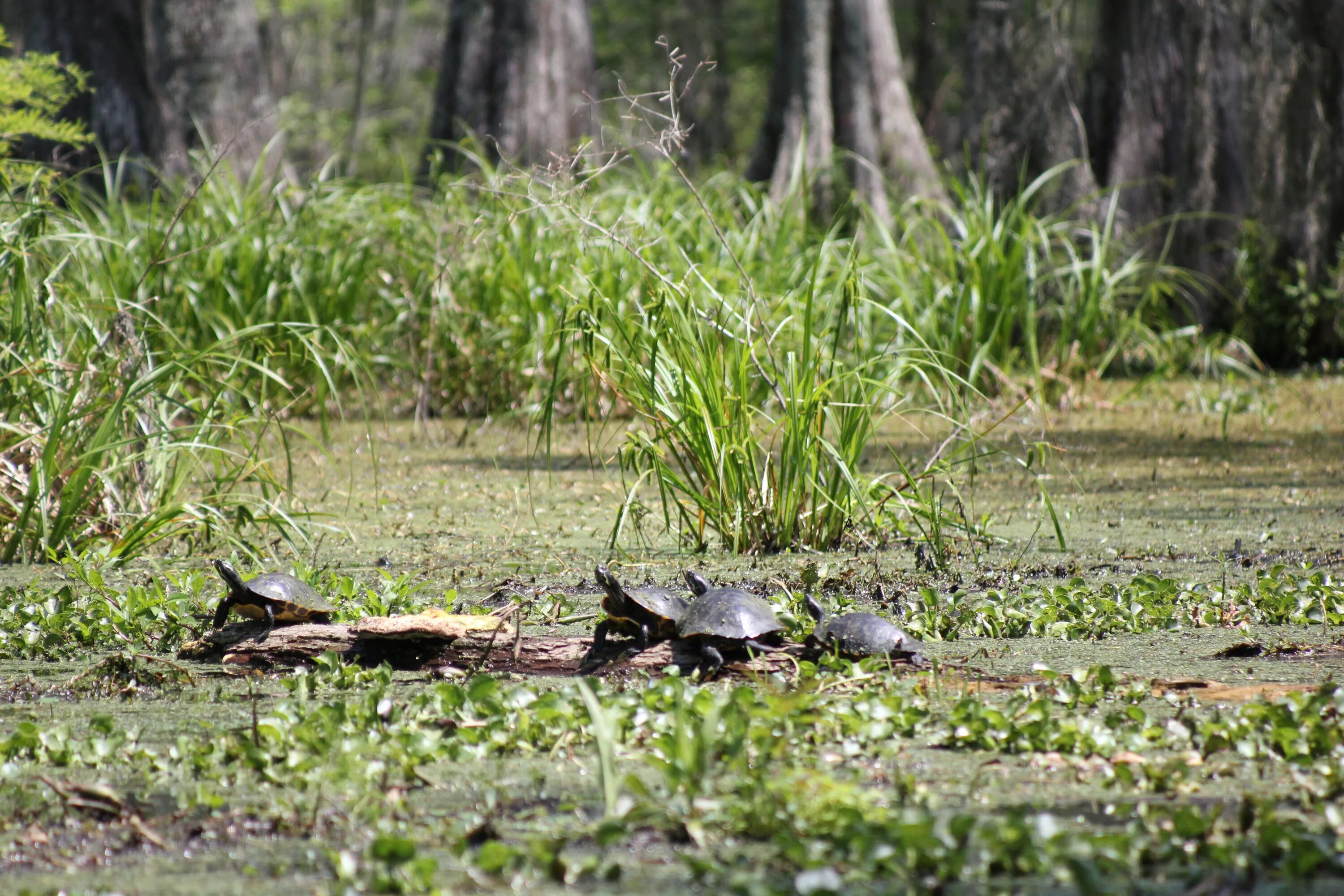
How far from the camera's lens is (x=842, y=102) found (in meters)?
11.3

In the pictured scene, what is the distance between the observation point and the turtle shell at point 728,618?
2.43 metres

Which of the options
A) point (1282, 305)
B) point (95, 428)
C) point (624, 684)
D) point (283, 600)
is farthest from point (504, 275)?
point (1282, 305)

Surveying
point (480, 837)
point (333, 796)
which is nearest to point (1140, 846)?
point (480, 837)

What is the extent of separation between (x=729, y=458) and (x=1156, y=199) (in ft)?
22.5

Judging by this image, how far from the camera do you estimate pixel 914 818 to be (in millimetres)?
1638

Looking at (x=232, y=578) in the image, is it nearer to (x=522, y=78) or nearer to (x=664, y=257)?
(x=664, y=257)

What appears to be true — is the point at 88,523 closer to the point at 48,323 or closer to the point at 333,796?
the point at 48,323

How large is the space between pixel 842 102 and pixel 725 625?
956cm

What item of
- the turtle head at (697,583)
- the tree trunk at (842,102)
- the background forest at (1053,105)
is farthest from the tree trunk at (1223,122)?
the turtle head at (697,583)

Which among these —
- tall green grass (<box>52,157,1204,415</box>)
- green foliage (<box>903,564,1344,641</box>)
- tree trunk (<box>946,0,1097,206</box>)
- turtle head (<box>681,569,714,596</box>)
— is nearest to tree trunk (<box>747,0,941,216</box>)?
tree trunk (<box>946,0,1097,206</box>)

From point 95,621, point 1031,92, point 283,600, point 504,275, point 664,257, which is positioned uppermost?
point 1031,92

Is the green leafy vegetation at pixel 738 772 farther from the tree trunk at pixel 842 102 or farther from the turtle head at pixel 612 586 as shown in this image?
the tree trunk at pixel 842 102

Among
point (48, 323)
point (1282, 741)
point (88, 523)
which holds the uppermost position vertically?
point (48, 323)

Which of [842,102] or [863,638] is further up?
[842,102]
